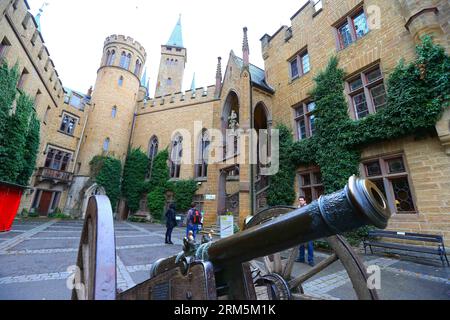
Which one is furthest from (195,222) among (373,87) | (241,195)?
(373,87)

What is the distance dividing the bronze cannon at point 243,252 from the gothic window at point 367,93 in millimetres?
7496

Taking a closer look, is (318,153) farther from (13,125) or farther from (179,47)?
(179,47)

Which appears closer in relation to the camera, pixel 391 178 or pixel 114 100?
pixel 391 178

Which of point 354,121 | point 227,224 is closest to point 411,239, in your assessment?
point 354,121

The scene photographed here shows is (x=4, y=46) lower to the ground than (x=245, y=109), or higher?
higher

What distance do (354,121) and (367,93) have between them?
1240 millimetres

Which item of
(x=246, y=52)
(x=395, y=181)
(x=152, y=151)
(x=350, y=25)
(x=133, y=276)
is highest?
(x=246, y=52)

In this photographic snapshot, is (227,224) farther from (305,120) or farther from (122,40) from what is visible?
(122,40)

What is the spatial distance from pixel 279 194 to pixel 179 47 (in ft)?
112

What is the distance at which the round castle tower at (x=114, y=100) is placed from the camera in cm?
2139

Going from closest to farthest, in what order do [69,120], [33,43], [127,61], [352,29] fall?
1. [352,29]
2. [33,43]
3. [69,120]
4. [127,61]

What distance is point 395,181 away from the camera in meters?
6.82

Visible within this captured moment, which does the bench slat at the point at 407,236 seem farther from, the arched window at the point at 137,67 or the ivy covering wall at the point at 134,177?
the arched window at the point at 137,67

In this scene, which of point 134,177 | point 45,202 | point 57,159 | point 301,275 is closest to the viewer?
point 301,275
